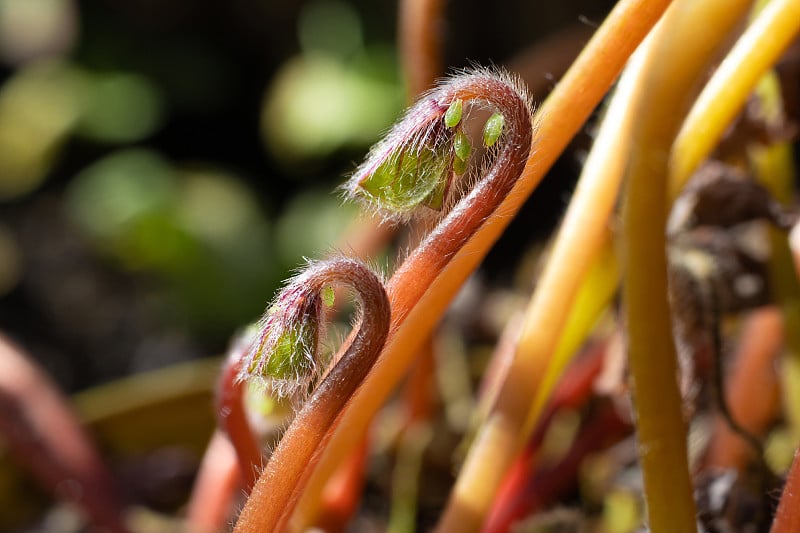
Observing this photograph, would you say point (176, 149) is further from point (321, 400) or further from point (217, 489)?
point (321, 400)

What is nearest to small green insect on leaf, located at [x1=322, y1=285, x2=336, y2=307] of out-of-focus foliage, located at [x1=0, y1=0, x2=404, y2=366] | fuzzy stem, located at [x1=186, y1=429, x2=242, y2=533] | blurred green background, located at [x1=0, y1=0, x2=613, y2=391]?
fuzzy stem, located at [x1=186, y1=429, x2=242, y2=533]

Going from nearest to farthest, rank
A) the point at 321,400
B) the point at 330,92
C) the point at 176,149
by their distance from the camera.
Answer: the point at 321,400 < the point at 330,92 < the point at 176,149

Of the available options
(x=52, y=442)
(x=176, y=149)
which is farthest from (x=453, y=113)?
(x=176, y=149)

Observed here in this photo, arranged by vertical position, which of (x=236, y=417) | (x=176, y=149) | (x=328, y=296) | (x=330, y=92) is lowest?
(x=176, y=149)

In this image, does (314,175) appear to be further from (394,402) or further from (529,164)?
(529,164)

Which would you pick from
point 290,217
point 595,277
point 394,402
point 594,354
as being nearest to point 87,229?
point 290,217

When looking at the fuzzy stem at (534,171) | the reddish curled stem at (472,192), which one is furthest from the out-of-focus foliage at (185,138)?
the reddish curled stem at (472,192)

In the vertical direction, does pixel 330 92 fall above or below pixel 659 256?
below

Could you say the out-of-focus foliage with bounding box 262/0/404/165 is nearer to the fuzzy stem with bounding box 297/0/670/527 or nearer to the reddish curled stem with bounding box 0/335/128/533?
the reddish curled stem with bounding box 0/335/128/533

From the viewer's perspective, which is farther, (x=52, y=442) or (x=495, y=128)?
(x=52, y=442)
